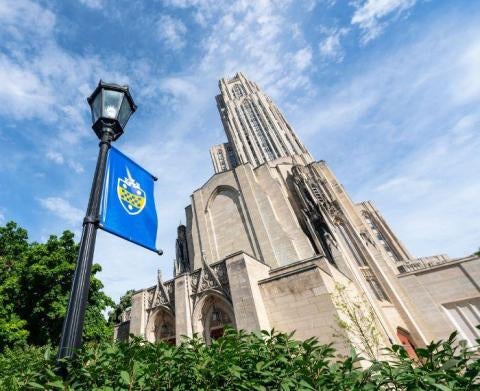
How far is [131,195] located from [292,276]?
32.7 feet

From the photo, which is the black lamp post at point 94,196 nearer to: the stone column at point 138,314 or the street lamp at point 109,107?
the street lamp at point 109,107

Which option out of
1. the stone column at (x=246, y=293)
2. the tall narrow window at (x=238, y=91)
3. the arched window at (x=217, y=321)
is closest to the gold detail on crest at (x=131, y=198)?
the stone column at (x=246, y=293)

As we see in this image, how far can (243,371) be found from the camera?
2936 millimetres

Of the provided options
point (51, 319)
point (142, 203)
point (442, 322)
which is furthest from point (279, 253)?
point (51, 319)

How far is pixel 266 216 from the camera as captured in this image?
19828mm

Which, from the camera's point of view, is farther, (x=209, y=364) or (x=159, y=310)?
(x=159, y=310)

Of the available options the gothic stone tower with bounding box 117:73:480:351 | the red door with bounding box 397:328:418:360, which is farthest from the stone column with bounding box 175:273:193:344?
the red door with bounding box 397:328:418:360

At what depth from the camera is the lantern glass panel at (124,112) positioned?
4637 millimetres

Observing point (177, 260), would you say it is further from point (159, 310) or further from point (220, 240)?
point (159, 310)

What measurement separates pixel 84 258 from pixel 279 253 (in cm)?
1552

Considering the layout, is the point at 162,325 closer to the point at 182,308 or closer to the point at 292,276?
the point at 182,308

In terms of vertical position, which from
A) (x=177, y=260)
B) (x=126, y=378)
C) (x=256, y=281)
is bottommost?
(x=126, y=378)

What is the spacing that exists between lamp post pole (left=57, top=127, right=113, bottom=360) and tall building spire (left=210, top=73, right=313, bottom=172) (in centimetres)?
3846

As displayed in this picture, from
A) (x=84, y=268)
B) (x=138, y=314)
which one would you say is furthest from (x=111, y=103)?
(x=138, y=314)
